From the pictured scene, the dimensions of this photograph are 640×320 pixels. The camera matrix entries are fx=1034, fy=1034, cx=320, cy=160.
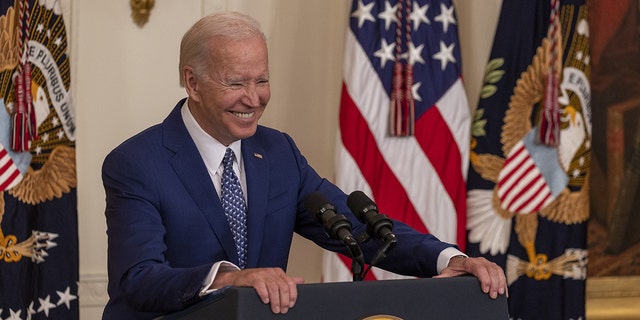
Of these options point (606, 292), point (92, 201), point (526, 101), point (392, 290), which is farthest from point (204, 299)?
point (606, 292)

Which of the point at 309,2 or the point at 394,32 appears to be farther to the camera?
the point at 309,2

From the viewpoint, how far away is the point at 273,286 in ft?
7.54

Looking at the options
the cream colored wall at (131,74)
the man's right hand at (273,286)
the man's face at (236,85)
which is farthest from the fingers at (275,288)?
the cream colored wall at (131,74)

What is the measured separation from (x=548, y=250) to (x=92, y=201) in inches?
91.1

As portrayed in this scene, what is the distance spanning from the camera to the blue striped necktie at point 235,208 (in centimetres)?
310

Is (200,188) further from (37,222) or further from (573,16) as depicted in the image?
(573,16)

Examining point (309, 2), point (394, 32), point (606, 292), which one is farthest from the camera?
point (606, 292)

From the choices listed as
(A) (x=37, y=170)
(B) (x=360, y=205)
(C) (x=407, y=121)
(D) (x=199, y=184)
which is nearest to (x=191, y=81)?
(D) (x=199, y=184)

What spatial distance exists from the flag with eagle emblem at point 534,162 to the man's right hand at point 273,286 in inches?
116

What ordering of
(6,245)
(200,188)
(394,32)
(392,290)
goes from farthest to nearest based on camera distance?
(394,32) < (6,245) < (200,188) < (392,290)

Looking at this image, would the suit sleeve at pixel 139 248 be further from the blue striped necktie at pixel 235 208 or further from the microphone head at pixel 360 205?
the microphone head at pixel 360 205

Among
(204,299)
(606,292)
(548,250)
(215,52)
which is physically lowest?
(606,292)

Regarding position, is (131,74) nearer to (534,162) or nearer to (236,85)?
(534,162)

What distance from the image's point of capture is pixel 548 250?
5293 mm
